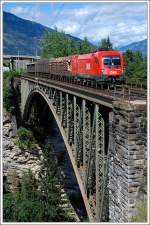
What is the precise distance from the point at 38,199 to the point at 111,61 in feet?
66.4

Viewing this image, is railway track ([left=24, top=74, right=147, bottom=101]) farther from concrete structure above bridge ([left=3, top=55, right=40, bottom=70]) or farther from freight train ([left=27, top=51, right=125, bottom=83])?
concrete structure above bridge ([left=3, top=55, right=40, bottom=70])

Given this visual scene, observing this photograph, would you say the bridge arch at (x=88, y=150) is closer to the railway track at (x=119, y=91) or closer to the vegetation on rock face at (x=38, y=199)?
the railway track at (x=119, y=91)

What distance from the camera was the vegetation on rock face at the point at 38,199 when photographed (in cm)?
3894

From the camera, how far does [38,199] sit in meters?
42.2

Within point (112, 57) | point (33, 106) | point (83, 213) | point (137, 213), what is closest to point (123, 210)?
point (137, 213)

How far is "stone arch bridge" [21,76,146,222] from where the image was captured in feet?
48.8

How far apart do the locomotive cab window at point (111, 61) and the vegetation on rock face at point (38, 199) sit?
17848mm

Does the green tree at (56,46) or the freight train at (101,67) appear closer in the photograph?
the freight train at (101,67)

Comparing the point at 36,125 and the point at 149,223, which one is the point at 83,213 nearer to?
the point at 36,125

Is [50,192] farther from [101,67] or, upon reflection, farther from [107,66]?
[107,66]

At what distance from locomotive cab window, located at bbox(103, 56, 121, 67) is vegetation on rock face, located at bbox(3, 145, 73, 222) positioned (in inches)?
703

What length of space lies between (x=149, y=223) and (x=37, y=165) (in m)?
36.9

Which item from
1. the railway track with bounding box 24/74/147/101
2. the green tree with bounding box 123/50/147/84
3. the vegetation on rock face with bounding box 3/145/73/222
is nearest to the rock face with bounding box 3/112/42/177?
the vegetation on rock face with bounding box 3/145/73/222

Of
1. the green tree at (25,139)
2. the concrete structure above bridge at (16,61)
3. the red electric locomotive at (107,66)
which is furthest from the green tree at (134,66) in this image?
the red electric locomotive at (107,66)
